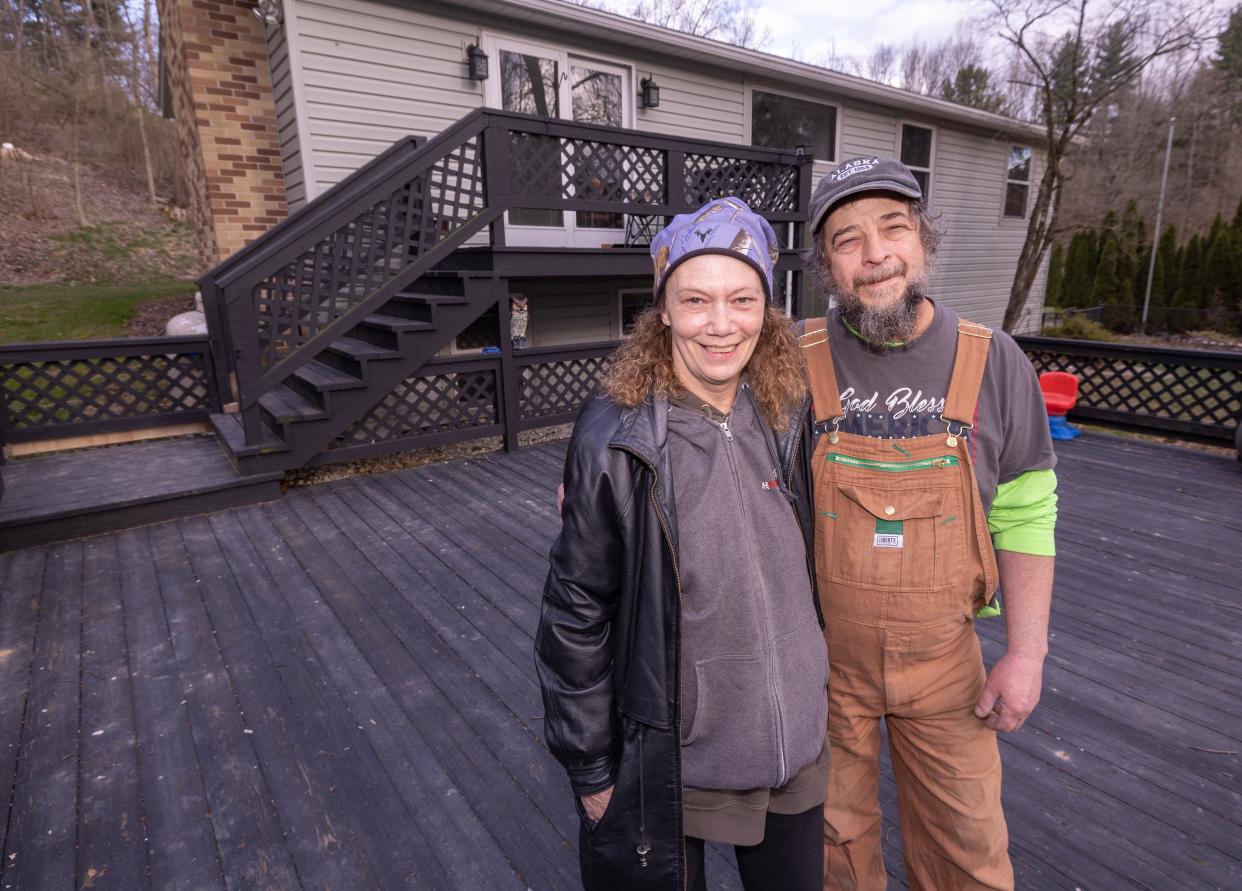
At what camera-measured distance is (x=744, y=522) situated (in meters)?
1.29

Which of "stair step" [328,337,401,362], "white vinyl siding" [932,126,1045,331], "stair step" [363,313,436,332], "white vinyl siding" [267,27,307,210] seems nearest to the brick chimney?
"white vinyl siding" [267,27,307,210]

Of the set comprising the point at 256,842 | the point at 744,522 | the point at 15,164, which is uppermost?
the point at 15,164

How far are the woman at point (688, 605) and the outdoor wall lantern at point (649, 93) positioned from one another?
25.9 feet

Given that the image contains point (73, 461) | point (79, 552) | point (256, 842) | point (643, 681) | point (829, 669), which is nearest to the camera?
point (643, 681)

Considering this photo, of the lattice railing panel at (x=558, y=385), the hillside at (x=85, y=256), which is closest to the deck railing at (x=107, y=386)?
the lattice railing panel at (x=558, y=385)

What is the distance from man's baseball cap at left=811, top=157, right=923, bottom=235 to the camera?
1.42m

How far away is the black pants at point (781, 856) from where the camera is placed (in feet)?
4.47

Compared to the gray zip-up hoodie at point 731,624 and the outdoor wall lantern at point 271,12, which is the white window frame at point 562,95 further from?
the gray zip-up hoodie at point 731,624

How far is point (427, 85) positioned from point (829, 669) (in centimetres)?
735

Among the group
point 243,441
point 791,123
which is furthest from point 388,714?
point 791,123

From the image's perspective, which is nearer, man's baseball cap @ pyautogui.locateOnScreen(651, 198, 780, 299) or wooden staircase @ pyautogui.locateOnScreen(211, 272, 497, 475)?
man's baseball cap @ pyautogui.locateOnScreen(651, 198, 780, 299)

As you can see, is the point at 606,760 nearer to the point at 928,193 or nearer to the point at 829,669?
the point at 829,669

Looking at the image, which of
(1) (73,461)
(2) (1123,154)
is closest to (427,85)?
(1) (73,461)

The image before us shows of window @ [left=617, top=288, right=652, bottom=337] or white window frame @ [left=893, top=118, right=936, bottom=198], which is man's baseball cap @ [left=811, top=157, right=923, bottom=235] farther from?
white window frame @ [left=893, top=118, right=936, bottom=198]
